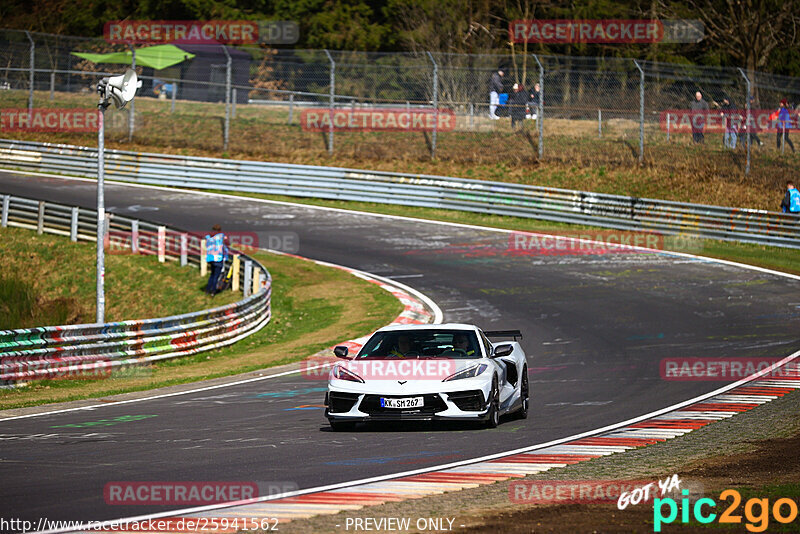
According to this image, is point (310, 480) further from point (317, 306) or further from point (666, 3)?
point (666, 3)

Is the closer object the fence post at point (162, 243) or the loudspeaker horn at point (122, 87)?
the loudspeaker horn at point (122, 87)

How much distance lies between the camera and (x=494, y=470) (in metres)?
9.00

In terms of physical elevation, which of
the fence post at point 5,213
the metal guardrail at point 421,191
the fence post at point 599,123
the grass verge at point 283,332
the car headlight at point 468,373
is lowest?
the grass verge at point 283,332

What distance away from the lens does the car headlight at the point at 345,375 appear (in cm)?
1107

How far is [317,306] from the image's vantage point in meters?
23.3

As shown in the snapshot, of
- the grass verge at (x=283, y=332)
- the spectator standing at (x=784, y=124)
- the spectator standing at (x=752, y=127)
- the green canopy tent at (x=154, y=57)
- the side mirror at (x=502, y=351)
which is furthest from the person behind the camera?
the green canopy tent at (x=154, y=57)

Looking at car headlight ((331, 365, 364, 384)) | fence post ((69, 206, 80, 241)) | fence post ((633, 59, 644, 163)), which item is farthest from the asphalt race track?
fence post ((633, 59, 644, 163))

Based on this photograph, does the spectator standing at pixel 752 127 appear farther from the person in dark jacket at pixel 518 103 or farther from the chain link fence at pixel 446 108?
the person in dark jacket at pixel 518 103

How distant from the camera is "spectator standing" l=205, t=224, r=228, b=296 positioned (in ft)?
80.7

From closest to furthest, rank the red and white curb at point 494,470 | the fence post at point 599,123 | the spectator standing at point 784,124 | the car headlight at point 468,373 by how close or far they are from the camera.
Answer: the red and white curb at point 494,470
the car headlight at point 468,373
the spectator standing at point 784,124
the fence post at point 599,123

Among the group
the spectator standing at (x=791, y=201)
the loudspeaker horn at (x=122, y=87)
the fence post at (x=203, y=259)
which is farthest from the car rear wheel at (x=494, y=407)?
the spectator standing at (x=791, y=201)

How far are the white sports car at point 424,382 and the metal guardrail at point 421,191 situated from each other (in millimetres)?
18553

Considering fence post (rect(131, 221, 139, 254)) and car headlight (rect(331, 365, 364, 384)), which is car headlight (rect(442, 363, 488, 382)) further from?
fence post (rect(131, 221, 139, 254))

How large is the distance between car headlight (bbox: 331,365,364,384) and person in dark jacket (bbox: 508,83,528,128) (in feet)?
82.9
